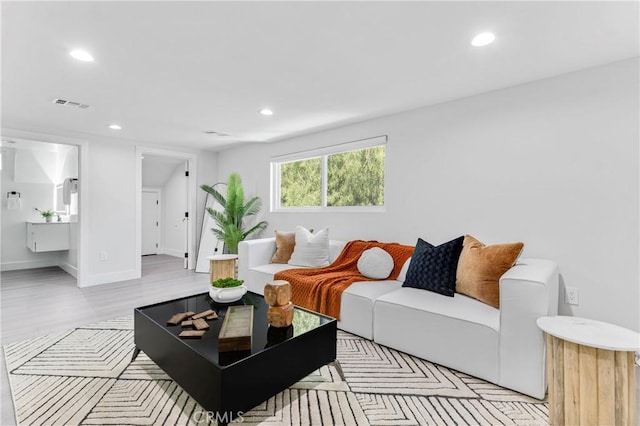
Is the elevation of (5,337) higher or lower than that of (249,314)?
lower

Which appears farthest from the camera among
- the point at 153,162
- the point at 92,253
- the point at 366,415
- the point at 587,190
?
the point at 153,162

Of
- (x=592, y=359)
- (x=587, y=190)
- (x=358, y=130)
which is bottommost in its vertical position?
(x=592, y=359)

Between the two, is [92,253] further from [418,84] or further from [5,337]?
[418,84]

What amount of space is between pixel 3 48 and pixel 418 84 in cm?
294

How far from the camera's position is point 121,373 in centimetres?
198

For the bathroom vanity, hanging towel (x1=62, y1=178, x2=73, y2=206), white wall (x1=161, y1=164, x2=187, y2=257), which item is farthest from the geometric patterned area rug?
white wall (x1=161, y1=164, x2=187, y2=257)

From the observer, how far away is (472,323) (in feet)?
6.24

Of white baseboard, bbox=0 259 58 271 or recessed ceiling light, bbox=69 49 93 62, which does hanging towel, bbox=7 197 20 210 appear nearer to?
white baseboard, bbox=0 259 58 271

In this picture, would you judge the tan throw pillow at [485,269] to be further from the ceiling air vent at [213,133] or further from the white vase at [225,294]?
the ceiling air vent at [213,133]

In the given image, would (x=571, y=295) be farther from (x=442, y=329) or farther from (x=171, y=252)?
(x=171, y=252)

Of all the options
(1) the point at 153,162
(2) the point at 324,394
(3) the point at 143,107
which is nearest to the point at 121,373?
(2) the point at 324,394

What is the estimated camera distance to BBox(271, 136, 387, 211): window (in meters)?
3.61

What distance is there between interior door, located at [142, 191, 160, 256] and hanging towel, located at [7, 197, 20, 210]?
2.07m

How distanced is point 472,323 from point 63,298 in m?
4.42
